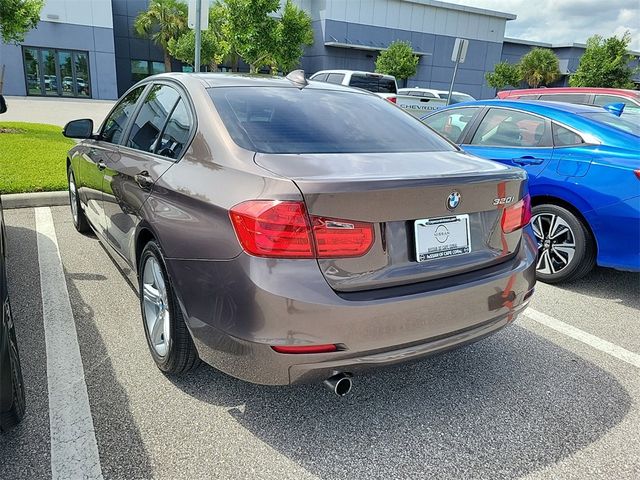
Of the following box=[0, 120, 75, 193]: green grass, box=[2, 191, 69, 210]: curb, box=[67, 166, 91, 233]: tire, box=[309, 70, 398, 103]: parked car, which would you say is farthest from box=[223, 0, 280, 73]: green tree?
box=[67, 166, 91, 233]: tire

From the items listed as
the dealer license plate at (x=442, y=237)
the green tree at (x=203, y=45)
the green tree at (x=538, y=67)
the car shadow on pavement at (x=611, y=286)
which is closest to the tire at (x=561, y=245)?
the car shadow on pavement at (x=611, y=286)

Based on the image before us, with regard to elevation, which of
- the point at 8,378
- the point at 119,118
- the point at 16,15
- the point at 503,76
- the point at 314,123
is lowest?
the point at 8,378

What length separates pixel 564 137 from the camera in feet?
13.9

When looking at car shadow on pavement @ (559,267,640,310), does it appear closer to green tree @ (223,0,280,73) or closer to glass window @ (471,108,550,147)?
glass window @ (471,108,550,147)

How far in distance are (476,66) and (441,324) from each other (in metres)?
44.8

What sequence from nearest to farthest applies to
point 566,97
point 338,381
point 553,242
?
point 338,381 < point 553,242 < point 566,97

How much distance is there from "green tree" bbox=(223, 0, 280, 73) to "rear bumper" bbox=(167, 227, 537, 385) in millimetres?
22639

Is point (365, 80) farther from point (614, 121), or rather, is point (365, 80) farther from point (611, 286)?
point (611, 286)

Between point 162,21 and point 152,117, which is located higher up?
point 162,21

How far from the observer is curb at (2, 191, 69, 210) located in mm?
5627

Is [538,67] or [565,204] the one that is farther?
[538,67]

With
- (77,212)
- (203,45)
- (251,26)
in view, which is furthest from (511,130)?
(203,45)

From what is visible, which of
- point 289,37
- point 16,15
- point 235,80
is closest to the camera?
point 235,80

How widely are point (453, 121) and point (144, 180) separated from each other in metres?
3.81
